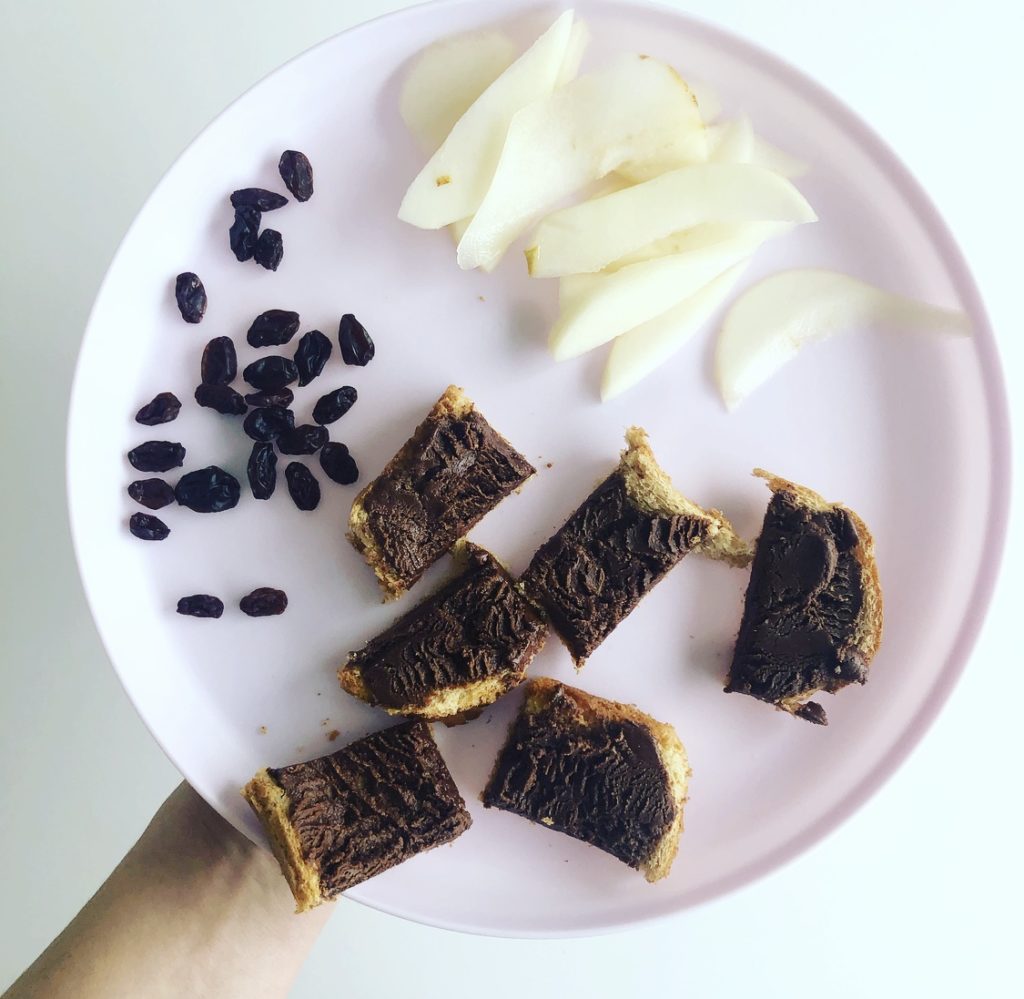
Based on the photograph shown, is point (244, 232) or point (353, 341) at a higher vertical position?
point (244, 232)

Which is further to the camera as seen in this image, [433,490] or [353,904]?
[353,904]

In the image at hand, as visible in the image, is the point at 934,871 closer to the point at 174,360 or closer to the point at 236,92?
the point at 174,360

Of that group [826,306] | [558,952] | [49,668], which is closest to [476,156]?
[826,306]

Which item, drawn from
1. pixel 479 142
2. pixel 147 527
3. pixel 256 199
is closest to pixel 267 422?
pixel 147 527

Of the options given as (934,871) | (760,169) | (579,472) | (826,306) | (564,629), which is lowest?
(934,871)

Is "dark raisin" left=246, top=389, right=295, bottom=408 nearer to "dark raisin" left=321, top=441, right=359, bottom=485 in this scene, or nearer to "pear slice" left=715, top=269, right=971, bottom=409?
"dark raisin" left=321, top=441, right=359, bottom=485

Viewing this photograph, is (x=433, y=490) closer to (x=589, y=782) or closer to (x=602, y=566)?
(x=602, y=566)
